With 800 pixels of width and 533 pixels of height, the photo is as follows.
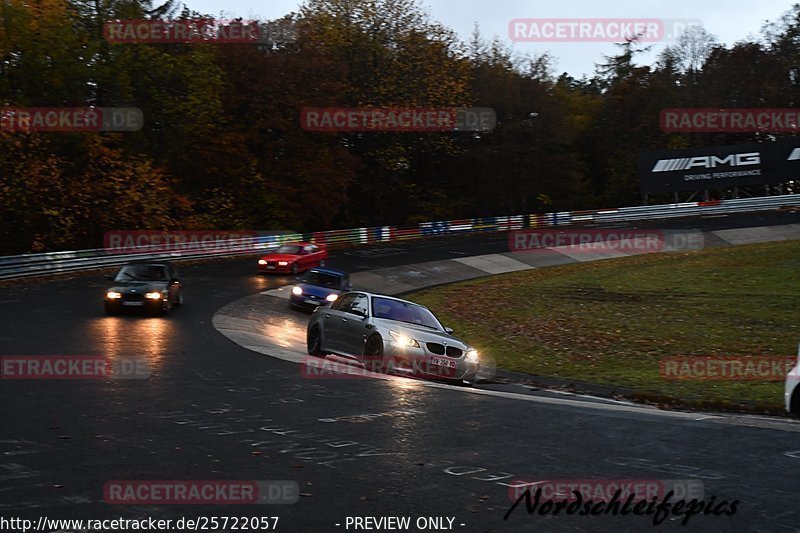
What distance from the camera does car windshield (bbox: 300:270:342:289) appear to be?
2867 centimetres

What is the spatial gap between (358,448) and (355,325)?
24.2ft

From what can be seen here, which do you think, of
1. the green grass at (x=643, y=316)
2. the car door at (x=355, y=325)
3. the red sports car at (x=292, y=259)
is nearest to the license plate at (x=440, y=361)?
the car door at (x=355, y=325)

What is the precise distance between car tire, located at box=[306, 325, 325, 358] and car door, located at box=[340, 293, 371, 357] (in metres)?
0.95

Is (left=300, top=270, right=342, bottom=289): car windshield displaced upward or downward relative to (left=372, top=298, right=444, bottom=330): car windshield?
downward

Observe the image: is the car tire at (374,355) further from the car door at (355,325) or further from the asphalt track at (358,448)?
the asphalt track at (358,448)

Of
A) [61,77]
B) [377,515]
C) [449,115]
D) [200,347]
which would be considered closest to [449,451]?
[377,515]

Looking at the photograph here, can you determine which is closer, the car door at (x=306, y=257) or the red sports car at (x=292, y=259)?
the red sports car at (x=292, y=259)

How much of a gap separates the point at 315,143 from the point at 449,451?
4679 cm

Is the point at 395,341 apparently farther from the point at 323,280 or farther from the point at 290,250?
the point at 290,250

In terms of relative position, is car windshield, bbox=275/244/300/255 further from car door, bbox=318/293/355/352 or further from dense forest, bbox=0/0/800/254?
car door, bbox=318/293/355/352

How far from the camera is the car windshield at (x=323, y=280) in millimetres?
28672

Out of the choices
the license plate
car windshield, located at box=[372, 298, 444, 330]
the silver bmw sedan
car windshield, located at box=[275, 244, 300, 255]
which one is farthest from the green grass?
car windshield, located at box=[275, 244, 300, 255]

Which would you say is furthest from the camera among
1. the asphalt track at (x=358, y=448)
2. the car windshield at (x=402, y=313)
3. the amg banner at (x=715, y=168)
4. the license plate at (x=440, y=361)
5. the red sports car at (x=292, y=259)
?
the amg banner at (x=715, y=168)

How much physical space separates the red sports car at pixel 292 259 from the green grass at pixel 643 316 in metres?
6.26
